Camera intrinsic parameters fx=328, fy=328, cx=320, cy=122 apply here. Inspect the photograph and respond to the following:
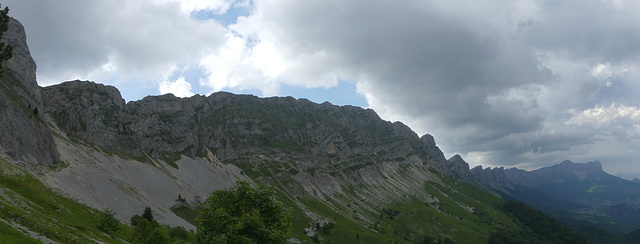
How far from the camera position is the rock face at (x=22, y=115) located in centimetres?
11406

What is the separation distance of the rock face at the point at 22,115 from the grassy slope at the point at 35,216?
34.1 metres

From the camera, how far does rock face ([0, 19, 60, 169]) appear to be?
114m

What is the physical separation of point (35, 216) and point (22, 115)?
4147 inches

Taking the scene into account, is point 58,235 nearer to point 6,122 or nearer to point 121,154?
point 6,122

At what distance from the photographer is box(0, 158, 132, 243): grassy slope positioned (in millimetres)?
41188

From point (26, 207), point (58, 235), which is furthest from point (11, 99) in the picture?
point (58, 235)

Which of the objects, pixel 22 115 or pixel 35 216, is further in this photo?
pixel 22 115

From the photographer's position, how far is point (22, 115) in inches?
4995

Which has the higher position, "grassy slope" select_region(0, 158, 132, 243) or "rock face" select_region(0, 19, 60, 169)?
"rock face" select_region(0, 19, 60, 169)

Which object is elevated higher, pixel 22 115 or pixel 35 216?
pixel 22 115

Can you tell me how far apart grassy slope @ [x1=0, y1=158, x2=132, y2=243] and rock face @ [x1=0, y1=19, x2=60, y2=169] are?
34.1 m

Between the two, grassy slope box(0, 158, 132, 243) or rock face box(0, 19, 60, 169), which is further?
rock face box(0, 19, 60, 169)

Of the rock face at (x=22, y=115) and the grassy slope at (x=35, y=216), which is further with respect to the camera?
the rock face at (x=22, y=115)

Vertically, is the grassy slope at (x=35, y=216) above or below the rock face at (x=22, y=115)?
below
